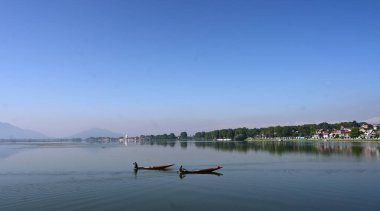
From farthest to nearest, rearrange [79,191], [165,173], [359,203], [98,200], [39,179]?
[165,173] < [39,179] < [79,191] < [98,200] < [359,203]

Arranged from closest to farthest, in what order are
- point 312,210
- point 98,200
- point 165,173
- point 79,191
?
point 312,210
point 98,200
point 79,191
point 165,173

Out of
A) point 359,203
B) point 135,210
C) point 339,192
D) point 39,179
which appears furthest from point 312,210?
point 39,179

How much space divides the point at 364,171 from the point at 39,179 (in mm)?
43529

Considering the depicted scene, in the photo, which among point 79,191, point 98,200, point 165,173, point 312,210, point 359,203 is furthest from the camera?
point 165,173

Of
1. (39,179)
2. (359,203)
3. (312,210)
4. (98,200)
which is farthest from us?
(39,179)

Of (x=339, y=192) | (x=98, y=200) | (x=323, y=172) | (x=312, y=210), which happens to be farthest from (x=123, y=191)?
(x=323, y=172)

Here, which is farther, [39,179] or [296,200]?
[39,179]

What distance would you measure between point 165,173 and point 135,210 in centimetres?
2195

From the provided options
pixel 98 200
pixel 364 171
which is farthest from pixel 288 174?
pixel 98 200

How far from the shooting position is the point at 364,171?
146 ft

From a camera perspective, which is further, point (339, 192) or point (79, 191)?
point (79, 191)

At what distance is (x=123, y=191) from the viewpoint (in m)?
33.0

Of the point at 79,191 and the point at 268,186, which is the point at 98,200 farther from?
the point at 268,186

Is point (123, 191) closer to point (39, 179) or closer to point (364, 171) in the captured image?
point (39, 179)
